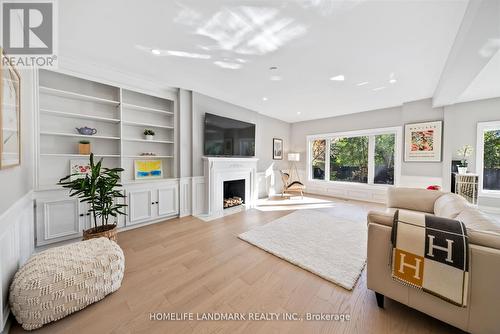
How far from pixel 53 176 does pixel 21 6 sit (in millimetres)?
1995

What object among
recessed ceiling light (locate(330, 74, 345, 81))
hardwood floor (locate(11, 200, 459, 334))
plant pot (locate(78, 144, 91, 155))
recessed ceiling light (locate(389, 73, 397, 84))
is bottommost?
hardwood floor (locate(11, 200, 459, 334))

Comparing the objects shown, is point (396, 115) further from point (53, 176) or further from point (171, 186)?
point (53, 176)

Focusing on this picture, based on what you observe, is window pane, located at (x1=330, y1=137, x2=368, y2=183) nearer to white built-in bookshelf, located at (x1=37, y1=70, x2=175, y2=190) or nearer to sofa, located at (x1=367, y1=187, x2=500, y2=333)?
sofa, located at (x1=367, y1=187, x2=500, y2=333)

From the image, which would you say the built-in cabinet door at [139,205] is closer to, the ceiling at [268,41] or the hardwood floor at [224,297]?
the hardwood floor at [224,297]

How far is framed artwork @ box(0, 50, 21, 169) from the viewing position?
1292mm

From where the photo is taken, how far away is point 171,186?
11.5 ft

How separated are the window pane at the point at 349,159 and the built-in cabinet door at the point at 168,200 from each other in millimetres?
4729

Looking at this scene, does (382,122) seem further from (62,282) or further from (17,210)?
(17,210)

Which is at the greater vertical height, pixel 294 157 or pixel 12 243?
pixel 294 157

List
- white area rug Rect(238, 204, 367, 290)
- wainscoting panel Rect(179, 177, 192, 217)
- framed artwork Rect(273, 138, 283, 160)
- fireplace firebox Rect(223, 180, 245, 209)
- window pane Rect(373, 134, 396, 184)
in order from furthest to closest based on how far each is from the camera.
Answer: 1. framed artwork Rect(273, 138, 283, 160)
2. window pane Rect(373, 134, 396, 184)
3. fireplace firebox Rect(223, 180, 245, 209)
4. wainscoting panel Rect(179, 177, 192, 217)
5. white area rug Rect(238, 204, 367, 290)

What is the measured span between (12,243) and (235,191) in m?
3.61

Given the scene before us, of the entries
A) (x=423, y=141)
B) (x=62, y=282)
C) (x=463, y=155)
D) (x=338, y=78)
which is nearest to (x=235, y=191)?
(x=338, y=78)

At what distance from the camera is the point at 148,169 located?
3408 mm

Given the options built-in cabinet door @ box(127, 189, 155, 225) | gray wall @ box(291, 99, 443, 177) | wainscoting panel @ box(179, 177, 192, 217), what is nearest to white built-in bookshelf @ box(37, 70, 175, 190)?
built-in cabinet door @ box(127, 189, 155, 225)
